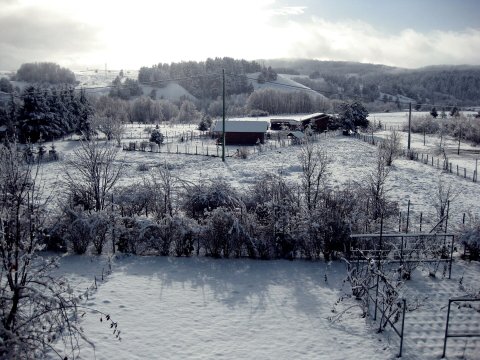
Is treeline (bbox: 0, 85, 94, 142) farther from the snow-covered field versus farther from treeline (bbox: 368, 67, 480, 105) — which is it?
treeline (bbox: 368, 67, 480, 105)

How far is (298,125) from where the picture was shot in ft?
198

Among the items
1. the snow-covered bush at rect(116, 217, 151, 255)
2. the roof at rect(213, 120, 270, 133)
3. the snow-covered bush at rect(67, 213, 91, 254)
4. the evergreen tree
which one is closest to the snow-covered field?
the snow-covered bush at rect(67, 213, 91, 254)

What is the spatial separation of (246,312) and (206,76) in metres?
133

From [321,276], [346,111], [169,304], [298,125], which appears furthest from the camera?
[298,125]

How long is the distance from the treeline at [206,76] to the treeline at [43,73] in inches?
1544

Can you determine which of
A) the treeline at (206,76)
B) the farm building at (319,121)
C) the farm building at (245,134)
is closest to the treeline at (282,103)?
the treeline at (206,76)

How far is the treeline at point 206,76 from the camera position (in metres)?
139

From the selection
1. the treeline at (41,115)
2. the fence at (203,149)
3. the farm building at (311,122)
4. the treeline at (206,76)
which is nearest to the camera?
the fence at (203,149)

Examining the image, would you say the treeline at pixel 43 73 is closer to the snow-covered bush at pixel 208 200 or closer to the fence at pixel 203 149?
the fence at pixel 203 149

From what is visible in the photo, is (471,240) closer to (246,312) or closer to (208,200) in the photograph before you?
(246,312)

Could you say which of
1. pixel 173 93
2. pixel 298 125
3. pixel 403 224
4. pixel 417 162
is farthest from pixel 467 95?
pixel 403 224

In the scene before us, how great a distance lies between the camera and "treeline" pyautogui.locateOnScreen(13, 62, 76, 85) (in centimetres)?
16725

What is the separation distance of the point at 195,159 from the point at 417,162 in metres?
18.8

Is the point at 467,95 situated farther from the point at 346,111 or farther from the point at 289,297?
the point at 289,297
